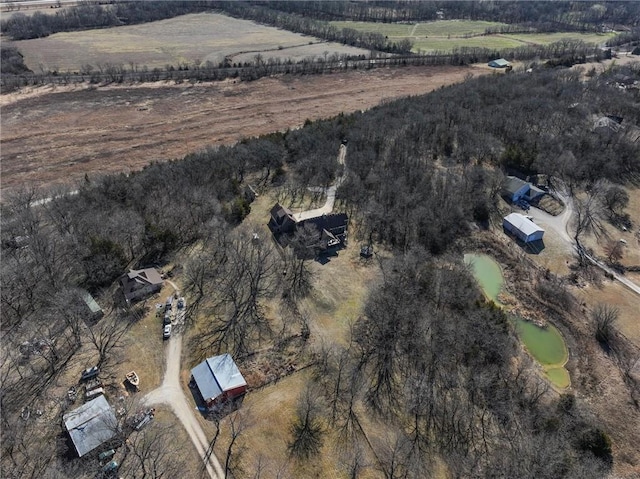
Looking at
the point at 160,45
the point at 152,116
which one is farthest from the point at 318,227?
the point at 160,45

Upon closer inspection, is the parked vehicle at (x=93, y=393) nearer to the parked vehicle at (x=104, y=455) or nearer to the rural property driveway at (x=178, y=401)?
the rural property driveway at (x=178, y=401)

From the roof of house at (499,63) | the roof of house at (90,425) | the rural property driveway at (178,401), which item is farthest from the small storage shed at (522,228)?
the roof of house at (499,63)

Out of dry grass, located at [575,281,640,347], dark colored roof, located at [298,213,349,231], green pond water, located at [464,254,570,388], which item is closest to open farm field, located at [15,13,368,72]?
dark colored roof, located at [298,213,349,231]

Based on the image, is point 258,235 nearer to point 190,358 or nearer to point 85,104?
point 190,358

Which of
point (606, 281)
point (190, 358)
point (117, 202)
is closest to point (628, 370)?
point (606, 281)

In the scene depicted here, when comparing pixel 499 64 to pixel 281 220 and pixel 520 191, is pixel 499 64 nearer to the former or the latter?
pixel 520 191

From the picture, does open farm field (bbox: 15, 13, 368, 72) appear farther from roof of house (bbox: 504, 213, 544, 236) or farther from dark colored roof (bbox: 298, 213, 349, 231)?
roof of house (bbox: 504, 213, 544, 236)
